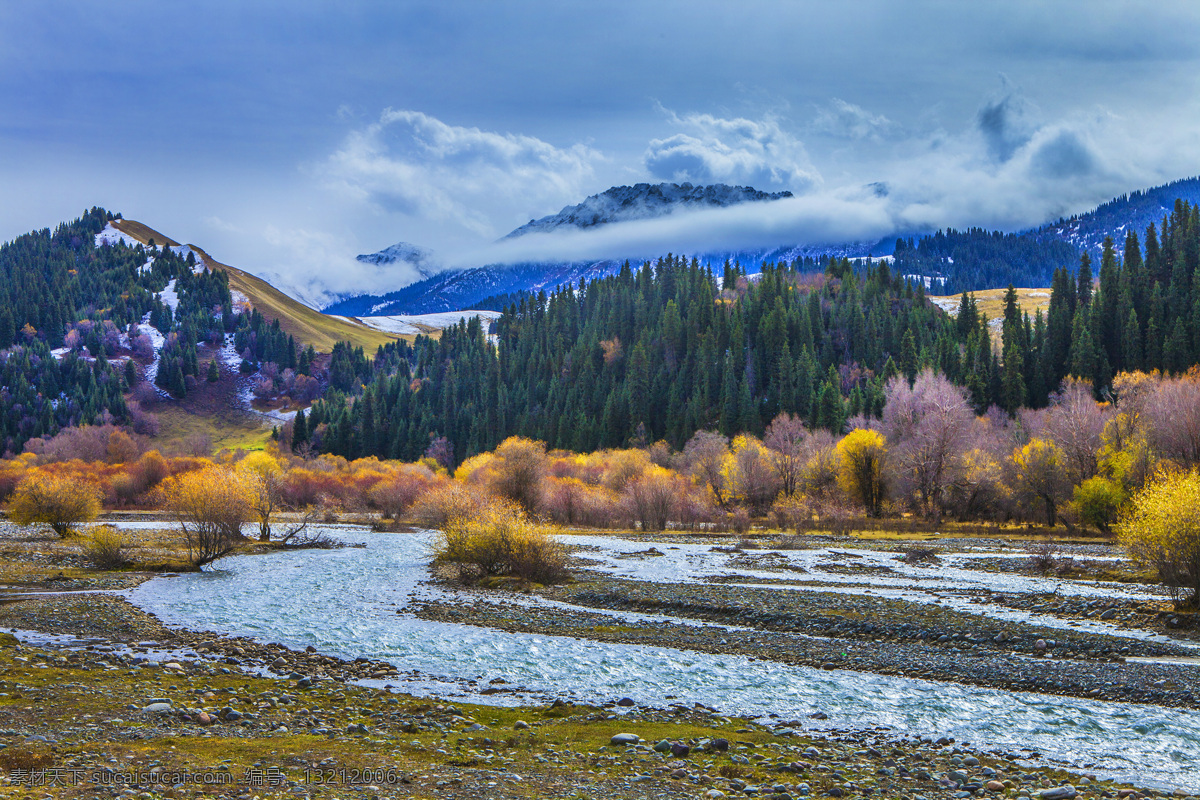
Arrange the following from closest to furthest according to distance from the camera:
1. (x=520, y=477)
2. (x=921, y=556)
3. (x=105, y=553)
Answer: (x=105, y=553) < (x=921, y=556) < (x=520, y=477)

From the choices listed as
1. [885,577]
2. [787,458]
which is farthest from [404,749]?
[787,458]

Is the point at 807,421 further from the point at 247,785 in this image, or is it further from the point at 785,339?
the point at 247,785

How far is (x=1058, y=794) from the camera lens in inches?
552

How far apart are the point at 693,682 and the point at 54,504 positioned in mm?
57267

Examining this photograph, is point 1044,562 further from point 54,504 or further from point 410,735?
point 54,504

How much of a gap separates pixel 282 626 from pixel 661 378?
415 feet

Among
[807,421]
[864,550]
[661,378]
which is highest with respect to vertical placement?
[661,378]

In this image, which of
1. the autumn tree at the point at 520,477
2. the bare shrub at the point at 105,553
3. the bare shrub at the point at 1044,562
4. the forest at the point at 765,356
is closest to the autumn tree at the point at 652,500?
the autumn tree at the point at 520,477

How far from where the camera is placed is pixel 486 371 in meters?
195

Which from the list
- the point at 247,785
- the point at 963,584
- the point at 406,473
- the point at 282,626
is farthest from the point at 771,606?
the point at 406,473

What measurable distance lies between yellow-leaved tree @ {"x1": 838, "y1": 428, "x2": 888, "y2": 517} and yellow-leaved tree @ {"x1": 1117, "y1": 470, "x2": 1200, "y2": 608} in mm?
48878

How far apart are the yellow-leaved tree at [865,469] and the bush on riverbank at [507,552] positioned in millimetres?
46336

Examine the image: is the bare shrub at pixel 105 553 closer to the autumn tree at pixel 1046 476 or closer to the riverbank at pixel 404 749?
the riverbank at pixel 404 749

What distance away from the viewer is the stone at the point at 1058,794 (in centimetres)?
1395
